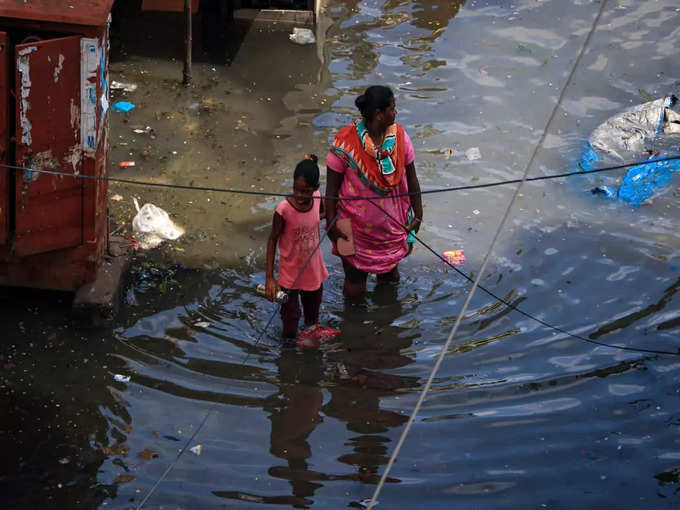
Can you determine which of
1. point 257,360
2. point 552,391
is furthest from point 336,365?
point 552,391

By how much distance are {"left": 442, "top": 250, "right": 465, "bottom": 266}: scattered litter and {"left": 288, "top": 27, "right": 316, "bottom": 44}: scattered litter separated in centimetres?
381

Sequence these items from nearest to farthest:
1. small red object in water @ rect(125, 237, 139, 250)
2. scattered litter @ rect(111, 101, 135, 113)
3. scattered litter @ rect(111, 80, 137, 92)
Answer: small red object in water @ rect(125, 237, 139, 250) → scattered litter @ rect(111, 101, 135, 113) → scattered litter @ rect(111, 80, 137, 92)

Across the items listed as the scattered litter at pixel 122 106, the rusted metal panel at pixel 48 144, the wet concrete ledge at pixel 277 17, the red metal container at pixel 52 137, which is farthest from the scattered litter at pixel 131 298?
the wet concrete ledge at pixel 277 17

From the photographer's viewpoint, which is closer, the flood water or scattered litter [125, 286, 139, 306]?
the flood water

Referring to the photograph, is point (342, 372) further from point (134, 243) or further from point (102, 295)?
point (134, 243)

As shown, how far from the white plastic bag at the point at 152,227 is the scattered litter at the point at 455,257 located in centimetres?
196

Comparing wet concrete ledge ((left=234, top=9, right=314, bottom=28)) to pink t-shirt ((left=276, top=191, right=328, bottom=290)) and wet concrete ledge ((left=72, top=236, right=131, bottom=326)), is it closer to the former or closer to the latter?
wet concrete ledge ((left=72, top=236, right=131, bottom=326))

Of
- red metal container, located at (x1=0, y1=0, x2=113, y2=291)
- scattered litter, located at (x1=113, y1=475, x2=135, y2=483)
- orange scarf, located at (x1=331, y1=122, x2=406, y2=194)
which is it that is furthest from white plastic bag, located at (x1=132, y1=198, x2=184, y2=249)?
scattered litter, located at (x1=113, y1=475, x2=135, y2=483)

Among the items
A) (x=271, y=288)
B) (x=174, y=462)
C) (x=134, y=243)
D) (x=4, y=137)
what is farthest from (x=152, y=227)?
(x=174, y=462)

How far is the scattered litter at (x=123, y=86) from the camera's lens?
26.3 feet

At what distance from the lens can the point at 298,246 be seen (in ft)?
15.7

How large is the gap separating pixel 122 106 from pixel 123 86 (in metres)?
0.42

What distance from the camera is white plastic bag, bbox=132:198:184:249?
240 inches

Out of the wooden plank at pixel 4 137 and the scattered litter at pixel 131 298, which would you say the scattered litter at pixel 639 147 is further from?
the wooden plank at pixel 4 137
